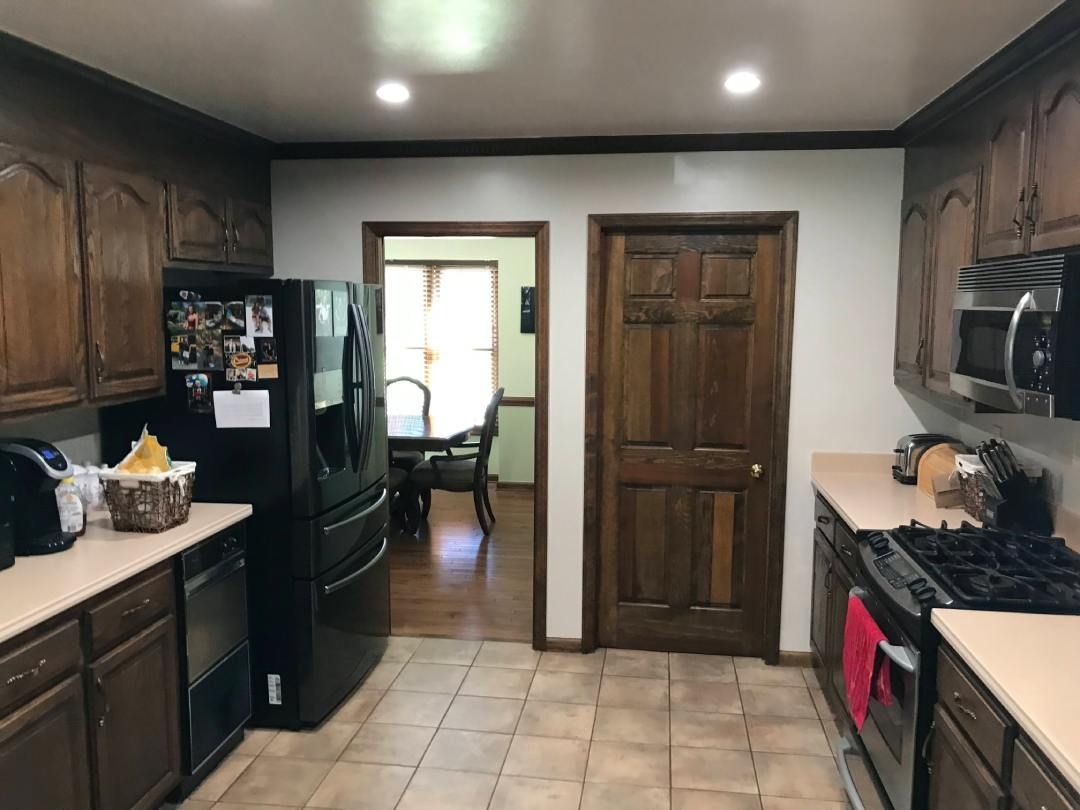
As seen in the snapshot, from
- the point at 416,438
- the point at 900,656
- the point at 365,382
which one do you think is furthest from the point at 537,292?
the point at 900,656

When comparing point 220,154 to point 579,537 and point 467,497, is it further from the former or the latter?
point 467,497

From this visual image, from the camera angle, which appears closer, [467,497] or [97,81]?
[97,81]

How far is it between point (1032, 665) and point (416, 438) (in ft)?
12.9

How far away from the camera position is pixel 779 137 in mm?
3502

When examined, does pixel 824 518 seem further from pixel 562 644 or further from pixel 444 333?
pixel 444 333

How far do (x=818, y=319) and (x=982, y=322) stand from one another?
48.1 inches

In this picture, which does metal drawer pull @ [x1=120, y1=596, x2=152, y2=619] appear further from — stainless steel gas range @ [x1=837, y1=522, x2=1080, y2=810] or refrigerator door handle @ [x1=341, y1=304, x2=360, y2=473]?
stainless steel gas range @ [x1=837, y1=522, x2=1080, y2=810]

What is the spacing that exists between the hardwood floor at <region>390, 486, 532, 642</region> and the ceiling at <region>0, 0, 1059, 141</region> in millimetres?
2485

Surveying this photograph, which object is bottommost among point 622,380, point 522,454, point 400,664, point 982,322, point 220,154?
point 400,664

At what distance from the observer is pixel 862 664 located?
2.45 metres

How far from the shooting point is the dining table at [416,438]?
17.1 feet

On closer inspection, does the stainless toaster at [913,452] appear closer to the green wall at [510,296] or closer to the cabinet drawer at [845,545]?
the cabinet drawer at [845,545]

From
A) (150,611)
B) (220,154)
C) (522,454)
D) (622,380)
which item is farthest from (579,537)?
(522,454)

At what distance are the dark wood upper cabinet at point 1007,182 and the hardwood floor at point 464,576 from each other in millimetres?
2736
